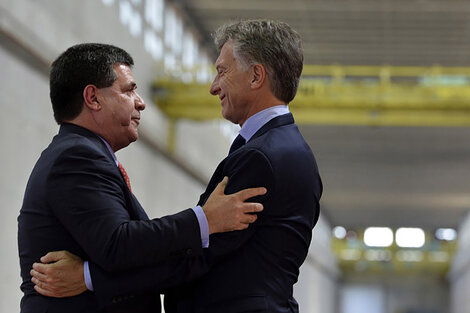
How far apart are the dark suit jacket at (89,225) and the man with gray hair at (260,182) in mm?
124

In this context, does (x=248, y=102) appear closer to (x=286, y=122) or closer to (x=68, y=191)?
(x=286, y=122)

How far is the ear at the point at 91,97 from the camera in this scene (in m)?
4.00

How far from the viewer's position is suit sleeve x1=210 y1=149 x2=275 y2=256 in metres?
3.73

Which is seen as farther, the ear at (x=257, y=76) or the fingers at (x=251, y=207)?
the ear at (x=257, y=76)

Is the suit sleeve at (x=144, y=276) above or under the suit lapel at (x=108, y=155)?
under

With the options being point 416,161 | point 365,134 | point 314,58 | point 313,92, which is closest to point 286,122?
point 313,92

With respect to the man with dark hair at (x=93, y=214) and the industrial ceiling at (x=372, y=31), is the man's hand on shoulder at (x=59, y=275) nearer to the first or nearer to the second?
the man with dark hair at (x=93, y=214)

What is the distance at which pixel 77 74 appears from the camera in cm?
398

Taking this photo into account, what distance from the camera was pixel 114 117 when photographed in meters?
4.13

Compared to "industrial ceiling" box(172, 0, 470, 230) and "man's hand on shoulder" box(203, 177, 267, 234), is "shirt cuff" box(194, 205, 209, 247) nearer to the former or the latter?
"man's hand on shoulder" box(203, 177, 267, 234)

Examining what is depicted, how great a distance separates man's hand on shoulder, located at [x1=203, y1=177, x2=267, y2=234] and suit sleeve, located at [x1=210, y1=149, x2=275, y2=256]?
0.04m

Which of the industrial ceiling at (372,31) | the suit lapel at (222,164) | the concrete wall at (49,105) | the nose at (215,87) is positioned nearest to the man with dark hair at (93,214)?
the suit lapel at (222,164)

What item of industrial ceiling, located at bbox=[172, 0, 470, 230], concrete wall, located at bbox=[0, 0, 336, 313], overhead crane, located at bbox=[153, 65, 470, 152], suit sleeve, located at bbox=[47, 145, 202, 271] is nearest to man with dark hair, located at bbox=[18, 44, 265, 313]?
suit sleeve, located at bbox=[47, 145, 202, 271]

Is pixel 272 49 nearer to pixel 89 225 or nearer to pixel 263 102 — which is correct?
pixel 263 102
